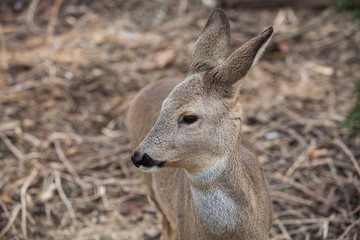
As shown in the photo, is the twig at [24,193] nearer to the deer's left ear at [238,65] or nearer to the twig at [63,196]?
the twig at [63,196]

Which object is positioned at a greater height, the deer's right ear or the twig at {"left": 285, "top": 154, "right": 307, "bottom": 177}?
the deer's right ear

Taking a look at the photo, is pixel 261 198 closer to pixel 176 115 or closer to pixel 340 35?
pixel 176 115

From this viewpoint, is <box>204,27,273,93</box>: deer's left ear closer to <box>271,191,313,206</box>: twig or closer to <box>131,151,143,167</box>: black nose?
<box>131,151,143,167</box>: black nose

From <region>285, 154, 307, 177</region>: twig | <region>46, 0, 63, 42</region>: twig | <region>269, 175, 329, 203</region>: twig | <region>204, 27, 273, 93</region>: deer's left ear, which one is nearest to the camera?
<region>204, 27, 273, 93</region>: deer's left ear

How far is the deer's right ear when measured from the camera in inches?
131

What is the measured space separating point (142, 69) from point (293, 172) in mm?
2933

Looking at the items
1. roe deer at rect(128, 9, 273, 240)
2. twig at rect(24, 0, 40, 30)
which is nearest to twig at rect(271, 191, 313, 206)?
roe deer at rect(128, 9, 273, 240)

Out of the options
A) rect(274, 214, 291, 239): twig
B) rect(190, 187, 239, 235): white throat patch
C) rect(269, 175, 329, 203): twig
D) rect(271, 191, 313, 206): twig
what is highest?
rect(190, 187, 239, 235): white throat patch

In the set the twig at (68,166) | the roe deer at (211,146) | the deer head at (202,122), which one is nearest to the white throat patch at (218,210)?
the roe deer at (211,146)

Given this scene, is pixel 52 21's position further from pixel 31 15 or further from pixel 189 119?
pixel 189 119

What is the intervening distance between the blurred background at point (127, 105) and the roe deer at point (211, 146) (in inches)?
62.4

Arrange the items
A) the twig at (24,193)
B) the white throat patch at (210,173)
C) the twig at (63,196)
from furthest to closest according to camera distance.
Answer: the twig at (63,196)
the twig at (24,193)
the white throat patch at (210,173)

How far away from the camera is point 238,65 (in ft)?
9.33

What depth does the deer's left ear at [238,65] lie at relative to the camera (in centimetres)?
275
